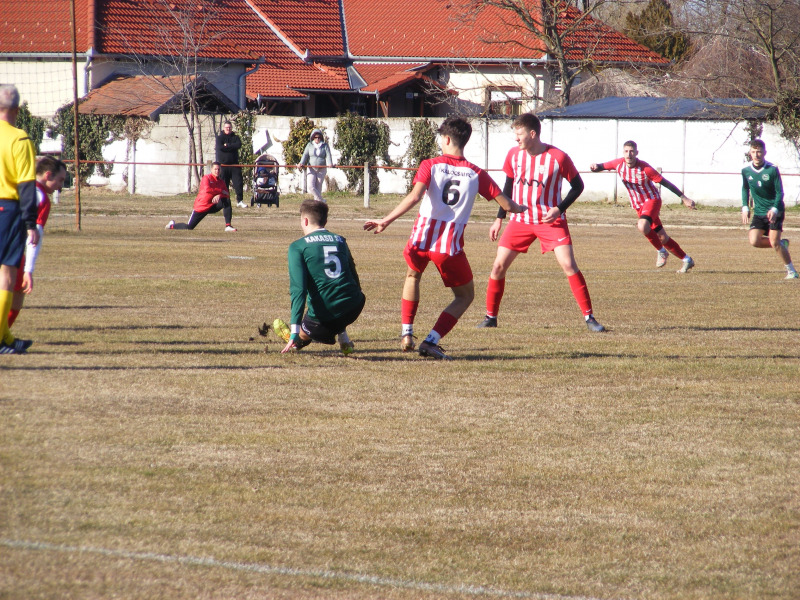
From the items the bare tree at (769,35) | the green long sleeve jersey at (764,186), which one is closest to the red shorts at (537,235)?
the green long sleeve jersey at (764,186)

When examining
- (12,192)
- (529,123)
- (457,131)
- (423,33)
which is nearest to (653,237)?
(529,123)

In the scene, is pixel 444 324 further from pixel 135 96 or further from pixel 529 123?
pixel 135 96

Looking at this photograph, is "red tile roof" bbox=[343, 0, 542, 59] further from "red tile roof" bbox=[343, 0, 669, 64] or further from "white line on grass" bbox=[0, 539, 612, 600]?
"white line on grass" bbox=[0, 539, 612, 600]

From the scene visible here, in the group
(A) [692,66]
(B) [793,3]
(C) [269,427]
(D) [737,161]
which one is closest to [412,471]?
(C) [269,427]

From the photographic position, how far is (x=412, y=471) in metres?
5.39

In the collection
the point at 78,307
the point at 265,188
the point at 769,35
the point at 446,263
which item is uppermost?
the point at 769,35

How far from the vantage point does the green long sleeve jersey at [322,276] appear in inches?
316

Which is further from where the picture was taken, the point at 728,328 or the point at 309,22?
the point at 309,22

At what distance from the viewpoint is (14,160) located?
6.77m

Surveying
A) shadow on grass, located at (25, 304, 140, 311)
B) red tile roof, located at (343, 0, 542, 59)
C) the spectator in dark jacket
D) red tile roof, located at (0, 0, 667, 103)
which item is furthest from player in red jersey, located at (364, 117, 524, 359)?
red tile roof, located at (343, 0, 542, 59)

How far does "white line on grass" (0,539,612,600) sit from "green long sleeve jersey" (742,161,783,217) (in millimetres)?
12715

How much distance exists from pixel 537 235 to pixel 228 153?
1803 centimetres

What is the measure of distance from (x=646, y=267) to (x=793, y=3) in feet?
76.9

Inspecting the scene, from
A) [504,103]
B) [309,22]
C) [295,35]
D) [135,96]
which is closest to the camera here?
[135,96]
